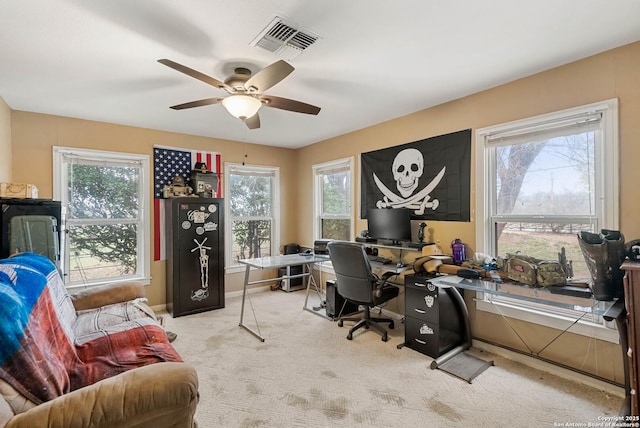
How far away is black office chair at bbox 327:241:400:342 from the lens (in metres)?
3.04

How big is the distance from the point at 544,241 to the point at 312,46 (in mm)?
2515

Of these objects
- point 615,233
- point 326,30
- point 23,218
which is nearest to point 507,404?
point 615,233

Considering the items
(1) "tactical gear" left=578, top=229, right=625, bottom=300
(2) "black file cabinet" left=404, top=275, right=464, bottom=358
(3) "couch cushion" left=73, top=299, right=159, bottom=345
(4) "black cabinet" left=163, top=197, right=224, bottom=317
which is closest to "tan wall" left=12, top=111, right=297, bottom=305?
(4) "black cabinet" left=163, top=197, right=224, bottom=317

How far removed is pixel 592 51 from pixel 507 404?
262cm

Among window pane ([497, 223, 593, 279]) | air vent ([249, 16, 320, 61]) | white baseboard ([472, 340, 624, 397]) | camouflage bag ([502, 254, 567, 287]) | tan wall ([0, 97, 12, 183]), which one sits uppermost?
air vent ([249, 16, 320, 61])

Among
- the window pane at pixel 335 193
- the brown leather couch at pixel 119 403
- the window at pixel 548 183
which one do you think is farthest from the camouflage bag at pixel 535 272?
the window pane at pixel 335 193

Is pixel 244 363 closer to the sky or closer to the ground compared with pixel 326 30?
closer to the ground

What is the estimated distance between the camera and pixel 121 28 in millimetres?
1876

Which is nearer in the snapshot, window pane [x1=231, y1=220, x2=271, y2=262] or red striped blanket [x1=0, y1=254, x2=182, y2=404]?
red striped blanket [x1=0, y1=254, x2=182, y2=404]

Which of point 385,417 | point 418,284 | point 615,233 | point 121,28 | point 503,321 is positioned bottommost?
point 385,417

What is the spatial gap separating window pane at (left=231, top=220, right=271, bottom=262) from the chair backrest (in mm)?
2211

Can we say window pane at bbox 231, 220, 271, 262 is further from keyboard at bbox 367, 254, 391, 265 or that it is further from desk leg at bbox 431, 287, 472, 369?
desk leg at bbox 431, 287, 472, 369

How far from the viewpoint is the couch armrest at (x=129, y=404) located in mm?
1129

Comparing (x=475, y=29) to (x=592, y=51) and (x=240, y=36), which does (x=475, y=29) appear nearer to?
(x=592, y=51)
